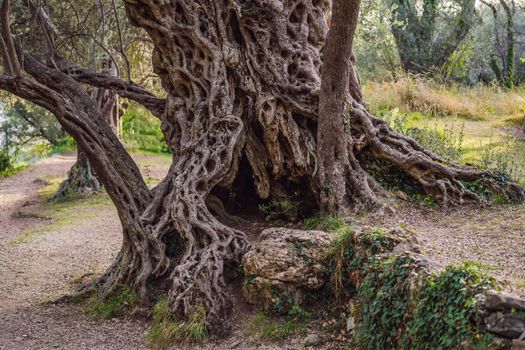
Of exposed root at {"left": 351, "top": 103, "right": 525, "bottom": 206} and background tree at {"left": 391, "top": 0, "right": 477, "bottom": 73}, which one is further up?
background tree at {"left": 391, "top": 0, "right": 477, "bottom": 73}

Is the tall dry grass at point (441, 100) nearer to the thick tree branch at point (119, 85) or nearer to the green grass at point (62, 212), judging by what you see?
the thick tree branch at point (119, 85)

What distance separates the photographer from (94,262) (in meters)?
11.9

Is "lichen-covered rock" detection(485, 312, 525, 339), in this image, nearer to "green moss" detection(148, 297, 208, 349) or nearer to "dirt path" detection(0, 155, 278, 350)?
"dirt path" detection(0, 155, 278, 350)

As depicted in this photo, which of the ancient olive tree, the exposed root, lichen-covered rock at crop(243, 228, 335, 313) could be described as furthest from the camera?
the exposed root

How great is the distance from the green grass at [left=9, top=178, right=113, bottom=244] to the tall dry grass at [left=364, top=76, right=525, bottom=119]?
775cm

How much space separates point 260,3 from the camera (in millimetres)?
9500

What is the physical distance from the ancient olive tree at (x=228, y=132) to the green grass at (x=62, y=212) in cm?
525

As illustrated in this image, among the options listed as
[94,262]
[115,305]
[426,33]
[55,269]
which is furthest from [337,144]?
[426,33]

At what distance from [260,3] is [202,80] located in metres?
1.46

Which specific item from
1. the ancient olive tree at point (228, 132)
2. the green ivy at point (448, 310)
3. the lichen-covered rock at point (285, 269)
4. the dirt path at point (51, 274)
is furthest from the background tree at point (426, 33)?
the green ivy at point (448, 310)

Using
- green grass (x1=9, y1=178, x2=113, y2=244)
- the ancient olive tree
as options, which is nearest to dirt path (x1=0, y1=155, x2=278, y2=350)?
green grass (x1=9, y1=178, x2=113, y2=244)

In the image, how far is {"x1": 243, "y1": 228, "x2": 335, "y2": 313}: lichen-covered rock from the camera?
7.34m

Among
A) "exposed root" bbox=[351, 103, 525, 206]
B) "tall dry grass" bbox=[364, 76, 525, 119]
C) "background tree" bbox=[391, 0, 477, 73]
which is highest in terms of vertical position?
"background tree" bbox=[391, 0, 477, 73]

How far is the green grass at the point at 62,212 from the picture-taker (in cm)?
1448
